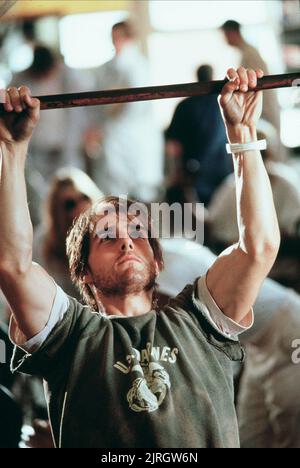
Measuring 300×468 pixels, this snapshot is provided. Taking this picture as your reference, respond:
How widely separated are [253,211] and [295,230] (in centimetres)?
52

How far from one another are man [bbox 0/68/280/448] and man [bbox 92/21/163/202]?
1073mm

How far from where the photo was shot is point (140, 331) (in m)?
1.09

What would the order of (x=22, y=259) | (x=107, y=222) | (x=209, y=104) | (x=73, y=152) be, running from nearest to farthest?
1. (x=22, y=259)
2. (x=107, y=222)
3. (x=209, y=104)
4. (x=73, y=152)

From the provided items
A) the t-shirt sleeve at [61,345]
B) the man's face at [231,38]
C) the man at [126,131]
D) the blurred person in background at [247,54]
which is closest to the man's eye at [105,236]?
the t-shirt sleeve at [61,345]

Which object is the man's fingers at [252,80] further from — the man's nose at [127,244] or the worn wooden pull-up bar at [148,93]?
the man's nose at [127,244]

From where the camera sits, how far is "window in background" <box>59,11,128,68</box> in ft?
5.99

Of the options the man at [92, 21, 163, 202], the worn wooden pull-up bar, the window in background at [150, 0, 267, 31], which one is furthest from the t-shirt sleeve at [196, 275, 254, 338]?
the man at [92, 21, 163, 202]

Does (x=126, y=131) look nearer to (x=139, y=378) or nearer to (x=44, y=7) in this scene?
(x=44, y=7)

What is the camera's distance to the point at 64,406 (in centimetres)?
108

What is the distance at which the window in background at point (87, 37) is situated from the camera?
1.83m
